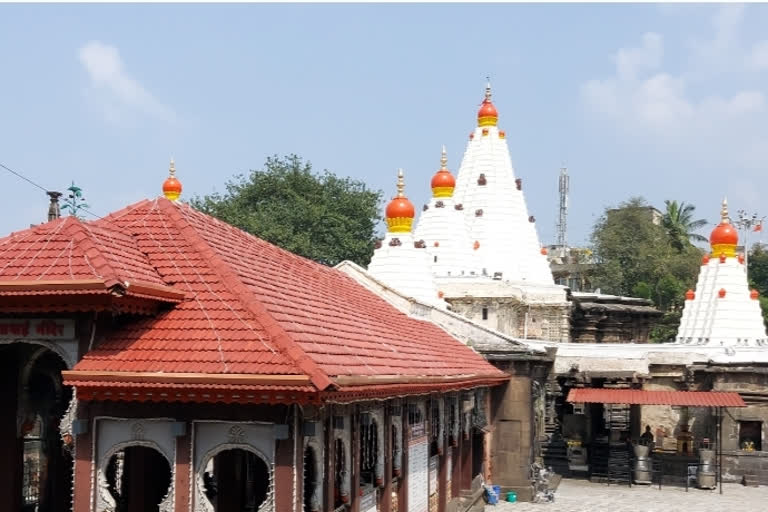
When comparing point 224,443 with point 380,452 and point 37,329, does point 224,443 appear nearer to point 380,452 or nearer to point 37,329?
point 37,329

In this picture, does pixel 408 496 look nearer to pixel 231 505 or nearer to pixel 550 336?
pixel 231 505

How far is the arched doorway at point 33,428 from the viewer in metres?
11.3

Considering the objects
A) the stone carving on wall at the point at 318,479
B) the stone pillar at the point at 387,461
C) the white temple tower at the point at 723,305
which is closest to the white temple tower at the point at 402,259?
the white temple tower at the point at 723,305

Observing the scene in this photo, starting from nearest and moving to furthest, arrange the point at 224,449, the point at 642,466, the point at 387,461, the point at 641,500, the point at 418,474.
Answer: the point at 224,449 → the point at 387,461 → the point at 418,474 → the point at 641,500 → the point at 642,466

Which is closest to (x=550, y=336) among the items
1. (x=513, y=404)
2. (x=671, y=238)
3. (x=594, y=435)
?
(x=594, y=435)

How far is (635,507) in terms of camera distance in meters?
23.3

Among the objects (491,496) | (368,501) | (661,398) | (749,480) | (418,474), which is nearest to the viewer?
(368,501)

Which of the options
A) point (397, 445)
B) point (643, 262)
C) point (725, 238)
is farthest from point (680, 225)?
point (397, 445)

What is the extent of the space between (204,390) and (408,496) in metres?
6.34

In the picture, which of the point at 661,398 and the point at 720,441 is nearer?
the point at 661,398

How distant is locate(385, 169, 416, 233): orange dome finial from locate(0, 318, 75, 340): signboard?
20.3m

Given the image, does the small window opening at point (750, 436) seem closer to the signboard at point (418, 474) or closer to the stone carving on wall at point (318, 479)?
the signboard at point (418, 474)

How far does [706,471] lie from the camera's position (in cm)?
2734

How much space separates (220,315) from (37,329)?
76.7 inches
